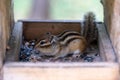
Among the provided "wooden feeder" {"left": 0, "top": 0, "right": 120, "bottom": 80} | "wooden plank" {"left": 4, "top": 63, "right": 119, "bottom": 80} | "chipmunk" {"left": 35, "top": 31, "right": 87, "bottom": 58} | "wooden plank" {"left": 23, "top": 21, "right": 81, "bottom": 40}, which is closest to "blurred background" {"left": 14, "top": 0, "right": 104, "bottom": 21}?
"wooden plank" {"left": 23, "top": 21, "right": 81, "bottom": 40}

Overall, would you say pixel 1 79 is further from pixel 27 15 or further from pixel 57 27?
pixel 27 15

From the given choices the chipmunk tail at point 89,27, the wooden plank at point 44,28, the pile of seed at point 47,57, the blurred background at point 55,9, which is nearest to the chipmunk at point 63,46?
the pile of seed at point 47,57

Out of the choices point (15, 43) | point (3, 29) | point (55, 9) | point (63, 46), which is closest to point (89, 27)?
point (63, 46)

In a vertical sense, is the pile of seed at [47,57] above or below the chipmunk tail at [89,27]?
below

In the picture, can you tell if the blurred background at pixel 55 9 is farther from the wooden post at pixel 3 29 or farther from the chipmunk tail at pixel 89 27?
the wooden post at pixel 3 29

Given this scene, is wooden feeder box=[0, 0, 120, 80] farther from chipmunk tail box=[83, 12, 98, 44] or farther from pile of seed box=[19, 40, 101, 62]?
chipmunk tail box=[83, 12, 98, 44]

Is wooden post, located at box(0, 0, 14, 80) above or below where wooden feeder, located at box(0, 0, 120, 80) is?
above

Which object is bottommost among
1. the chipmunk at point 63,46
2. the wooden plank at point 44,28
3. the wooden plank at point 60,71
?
the wooden plank at point 60,71

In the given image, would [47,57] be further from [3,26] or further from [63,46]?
[3,26]
